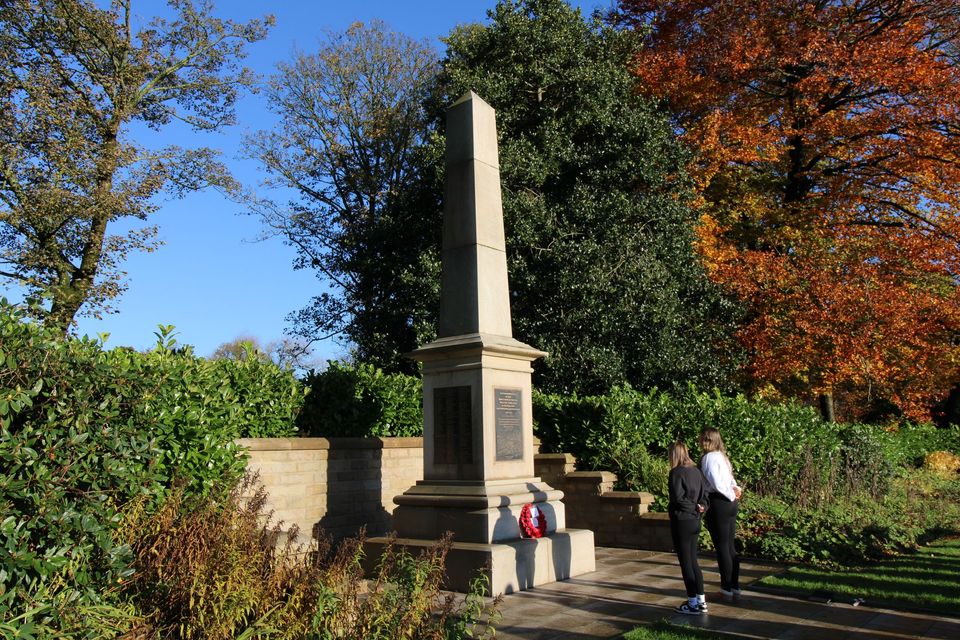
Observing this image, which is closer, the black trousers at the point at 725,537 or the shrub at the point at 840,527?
the black trousers at the point at 725,537

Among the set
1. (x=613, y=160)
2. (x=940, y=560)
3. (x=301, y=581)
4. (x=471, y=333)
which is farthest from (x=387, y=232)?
(x=301, y=581)

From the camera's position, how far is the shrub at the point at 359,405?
12.3 metres

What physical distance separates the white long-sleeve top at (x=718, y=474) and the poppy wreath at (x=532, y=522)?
7.47ft

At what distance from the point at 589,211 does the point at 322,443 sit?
1057 centimetres

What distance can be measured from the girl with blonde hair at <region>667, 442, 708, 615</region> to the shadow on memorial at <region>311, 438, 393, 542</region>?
552cm

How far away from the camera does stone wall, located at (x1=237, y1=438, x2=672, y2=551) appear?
1051 cm

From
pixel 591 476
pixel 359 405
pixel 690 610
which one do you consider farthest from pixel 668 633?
pixel 359 405

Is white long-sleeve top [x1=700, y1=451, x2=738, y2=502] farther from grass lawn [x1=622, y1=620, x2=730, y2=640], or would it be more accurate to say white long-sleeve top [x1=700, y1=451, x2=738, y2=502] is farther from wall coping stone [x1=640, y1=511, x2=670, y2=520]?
wall coping stone [x1=640, y1=511, x2=670, y2=520]

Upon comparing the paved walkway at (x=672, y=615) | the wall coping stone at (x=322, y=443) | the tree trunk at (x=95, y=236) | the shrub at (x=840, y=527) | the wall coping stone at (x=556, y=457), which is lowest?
the paved walkway at (x=672, y=615)

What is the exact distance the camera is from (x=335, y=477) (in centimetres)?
1134

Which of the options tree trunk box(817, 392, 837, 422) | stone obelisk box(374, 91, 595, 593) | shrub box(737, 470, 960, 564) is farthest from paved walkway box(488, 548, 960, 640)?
tree trunk box(817, 392, 837, 422)

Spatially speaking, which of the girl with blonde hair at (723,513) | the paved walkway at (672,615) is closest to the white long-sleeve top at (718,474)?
the girl with blonde hair at (723,513)

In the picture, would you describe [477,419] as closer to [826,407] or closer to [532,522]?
[532,522]

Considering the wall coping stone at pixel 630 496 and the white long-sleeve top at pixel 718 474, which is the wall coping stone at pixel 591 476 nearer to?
the wall coping stone at pixel 630 496
